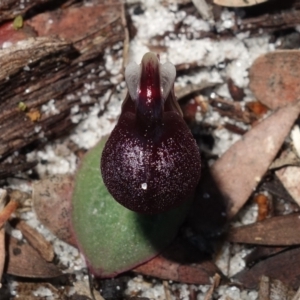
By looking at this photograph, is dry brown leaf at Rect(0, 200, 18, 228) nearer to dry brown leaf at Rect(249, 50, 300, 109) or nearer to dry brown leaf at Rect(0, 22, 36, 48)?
dry brown leaf at Rect(0, 22, 36, 48)

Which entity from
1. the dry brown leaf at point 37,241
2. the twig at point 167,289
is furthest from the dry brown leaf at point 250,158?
the dry brown leaf at point 37,241

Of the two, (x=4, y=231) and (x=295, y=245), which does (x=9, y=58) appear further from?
(x=295, y=245)

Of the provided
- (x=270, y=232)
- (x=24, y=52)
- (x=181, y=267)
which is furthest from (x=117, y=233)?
(x=24, y=52)

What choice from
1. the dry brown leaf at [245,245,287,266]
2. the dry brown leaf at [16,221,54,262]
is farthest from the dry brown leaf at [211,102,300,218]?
the dry brown leaf at [16,221,54,262]

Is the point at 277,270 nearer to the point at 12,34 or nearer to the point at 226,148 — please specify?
the point at 226,148

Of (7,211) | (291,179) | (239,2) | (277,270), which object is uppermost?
(239,2)

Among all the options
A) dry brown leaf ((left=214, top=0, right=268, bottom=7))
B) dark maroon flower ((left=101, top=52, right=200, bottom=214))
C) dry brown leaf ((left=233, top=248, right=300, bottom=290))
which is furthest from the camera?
dry brown leaf ((left=214, top=0, right=268, bottom=7))
